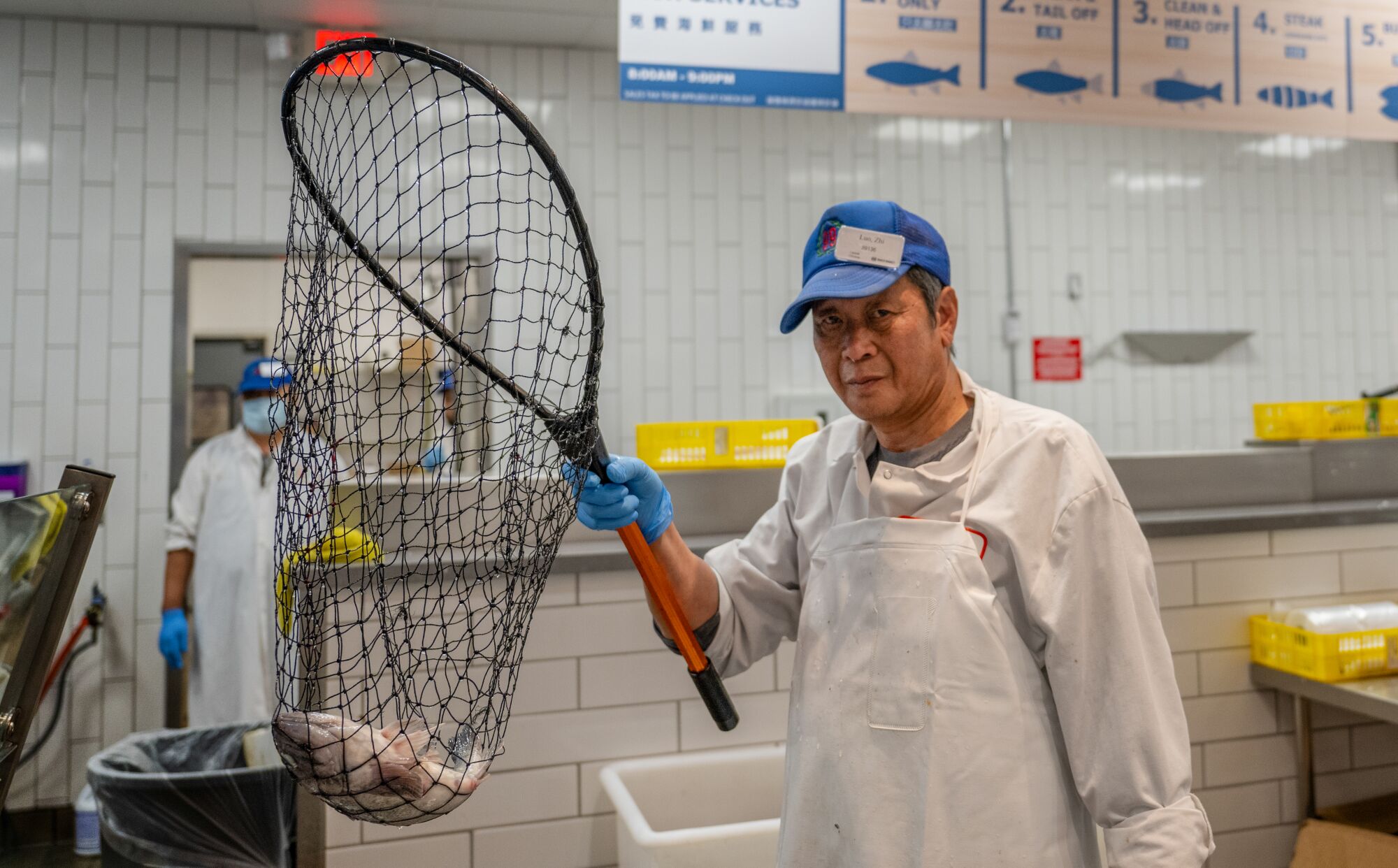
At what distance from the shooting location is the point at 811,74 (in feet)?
8.72

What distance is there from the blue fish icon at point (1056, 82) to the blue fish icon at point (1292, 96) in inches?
21.5

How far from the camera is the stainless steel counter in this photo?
2289 mm

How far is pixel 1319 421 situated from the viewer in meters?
2.76

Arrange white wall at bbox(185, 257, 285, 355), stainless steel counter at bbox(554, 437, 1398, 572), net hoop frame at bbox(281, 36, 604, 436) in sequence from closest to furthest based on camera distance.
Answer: net hoop frame at bbox(281, 36, 604, 436)
stainless steel counter at bbox(554, 437, 1398, 572)
white wall at bbox(185, 257, 285, 355)

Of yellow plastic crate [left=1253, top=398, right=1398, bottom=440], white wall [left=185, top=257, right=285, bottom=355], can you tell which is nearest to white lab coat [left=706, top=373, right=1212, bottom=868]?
yellow plastic crate [left=1253, top=398, right=1398, bottom=440]

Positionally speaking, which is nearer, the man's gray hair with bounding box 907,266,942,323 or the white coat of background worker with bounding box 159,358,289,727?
the man's gray hair with bounding box 907,266,942,323

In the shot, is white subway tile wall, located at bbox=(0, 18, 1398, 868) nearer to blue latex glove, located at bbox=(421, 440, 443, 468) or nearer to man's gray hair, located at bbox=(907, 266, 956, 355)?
blue latex glove, located at bbox=(421, 440, 443, 468)

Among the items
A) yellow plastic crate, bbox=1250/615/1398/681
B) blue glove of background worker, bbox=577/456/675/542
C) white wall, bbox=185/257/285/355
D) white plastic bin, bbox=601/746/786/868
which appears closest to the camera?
blue glove of background worker, bbox=577/456/675/542

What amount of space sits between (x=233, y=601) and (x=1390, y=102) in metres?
4.29

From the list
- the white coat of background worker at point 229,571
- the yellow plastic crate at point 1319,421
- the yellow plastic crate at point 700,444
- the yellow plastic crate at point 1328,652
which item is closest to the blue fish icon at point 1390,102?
the yellow plastic crate at point 1319,421

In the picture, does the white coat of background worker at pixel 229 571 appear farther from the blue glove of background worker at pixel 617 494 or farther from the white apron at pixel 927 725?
the white apron at pixel 927 725

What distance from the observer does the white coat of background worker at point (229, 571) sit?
372 centimetres

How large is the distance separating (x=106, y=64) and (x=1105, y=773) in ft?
14.9

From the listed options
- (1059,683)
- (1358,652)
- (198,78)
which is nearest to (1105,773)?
(1059,683)
